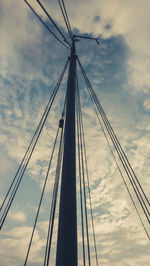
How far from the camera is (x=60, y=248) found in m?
4.04

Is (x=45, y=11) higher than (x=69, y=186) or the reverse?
higher

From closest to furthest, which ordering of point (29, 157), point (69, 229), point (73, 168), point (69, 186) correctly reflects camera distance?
1. point (69, 229)
2. point (69, 186)
3. point (73, 168)
4. point (29, 157)

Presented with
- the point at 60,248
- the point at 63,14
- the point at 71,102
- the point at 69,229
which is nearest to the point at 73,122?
the point at 71,102

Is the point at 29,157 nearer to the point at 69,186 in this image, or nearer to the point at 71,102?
the point at 71,102

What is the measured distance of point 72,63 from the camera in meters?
9.54

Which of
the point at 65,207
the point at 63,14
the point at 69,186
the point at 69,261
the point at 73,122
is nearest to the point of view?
the point at 69,261

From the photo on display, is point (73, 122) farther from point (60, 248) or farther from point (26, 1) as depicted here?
point (26, 1)

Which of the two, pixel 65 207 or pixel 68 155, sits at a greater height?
pixel 68 155

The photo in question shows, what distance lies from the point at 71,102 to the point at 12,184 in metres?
5.82

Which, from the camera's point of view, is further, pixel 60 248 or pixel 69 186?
pixel 69 186

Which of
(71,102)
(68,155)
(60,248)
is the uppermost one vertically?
(71,102)

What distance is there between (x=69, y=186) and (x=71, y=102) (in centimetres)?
384

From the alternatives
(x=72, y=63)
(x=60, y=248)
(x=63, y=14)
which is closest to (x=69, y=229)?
(x=60, y=248)

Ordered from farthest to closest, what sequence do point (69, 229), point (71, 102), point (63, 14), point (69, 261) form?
point (63, 14)
point (71, 102)
point (69, 229)
point (69, 261)
